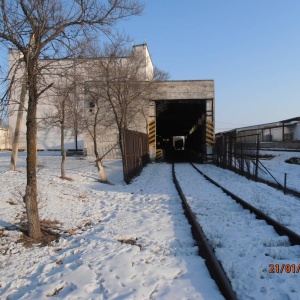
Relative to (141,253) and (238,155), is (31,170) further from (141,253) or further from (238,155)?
(238,155)

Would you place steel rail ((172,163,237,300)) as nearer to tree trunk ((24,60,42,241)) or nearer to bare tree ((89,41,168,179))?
tree trunk ((24,60,42,241))

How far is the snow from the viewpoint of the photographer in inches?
164

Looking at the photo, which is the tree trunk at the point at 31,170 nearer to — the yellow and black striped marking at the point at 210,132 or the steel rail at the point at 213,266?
the steel rail at the point at 213,266

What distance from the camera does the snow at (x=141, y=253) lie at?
164 inches

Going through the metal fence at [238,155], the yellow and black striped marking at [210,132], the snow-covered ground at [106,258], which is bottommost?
the snow-covered ground at [106,258]

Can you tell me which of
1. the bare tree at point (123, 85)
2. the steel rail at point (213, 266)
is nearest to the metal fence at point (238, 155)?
the bare tree at point (123, 85)

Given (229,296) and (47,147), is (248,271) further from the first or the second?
(47,147)

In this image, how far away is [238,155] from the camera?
1961cm

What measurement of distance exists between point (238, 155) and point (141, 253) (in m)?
15.1

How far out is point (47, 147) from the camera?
58625 millimetres

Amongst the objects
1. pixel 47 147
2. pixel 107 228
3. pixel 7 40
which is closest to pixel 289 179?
pixel 107 228
